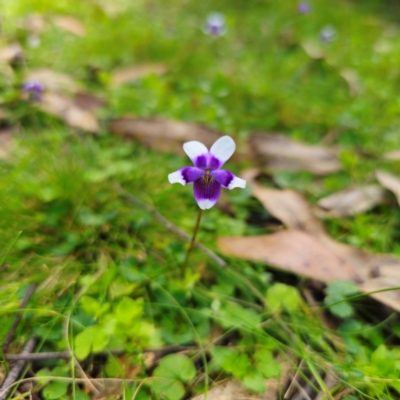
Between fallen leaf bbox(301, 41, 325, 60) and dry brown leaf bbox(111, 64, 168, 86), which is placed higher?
fallen leaf bbox(301, 41, 325, 60)

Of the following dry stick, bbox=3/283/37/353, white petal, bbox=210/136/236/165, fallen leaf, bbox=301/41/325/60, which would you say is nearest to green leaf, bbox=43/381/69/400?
dry stick, bbox=3/283/37/353

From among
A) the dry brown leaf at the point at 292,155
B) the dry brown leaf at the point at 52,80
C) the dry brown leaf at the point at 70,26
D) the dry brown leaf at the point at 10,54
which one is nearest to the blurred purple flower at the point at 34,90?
the dry brown leaf at the point at 52,80

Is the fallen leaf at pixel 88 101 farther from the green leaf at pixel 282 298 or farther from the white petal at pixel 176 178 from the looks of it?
the green leaf at pixel 282 298

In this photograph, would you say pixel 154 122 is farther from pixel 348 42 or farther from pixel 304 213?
pixel 348 42

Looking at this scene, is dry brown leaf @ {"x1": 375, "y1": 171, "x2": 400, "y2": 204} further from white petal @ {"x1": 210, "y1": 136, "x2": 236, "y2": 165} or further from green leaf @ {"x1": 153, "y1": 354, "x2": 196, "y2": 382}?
green leaf @ {"x1": 153, "y1": 354, "x2": 196, "y2": 382}

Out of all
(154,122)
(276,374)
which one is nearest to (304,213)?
(276,374)

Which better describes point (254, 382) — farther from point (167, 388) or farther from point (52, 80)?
point (52, 80)

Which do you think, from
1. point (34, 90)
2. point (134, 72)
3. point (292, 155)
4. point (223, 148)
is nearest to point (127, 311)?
point (223, 148)
